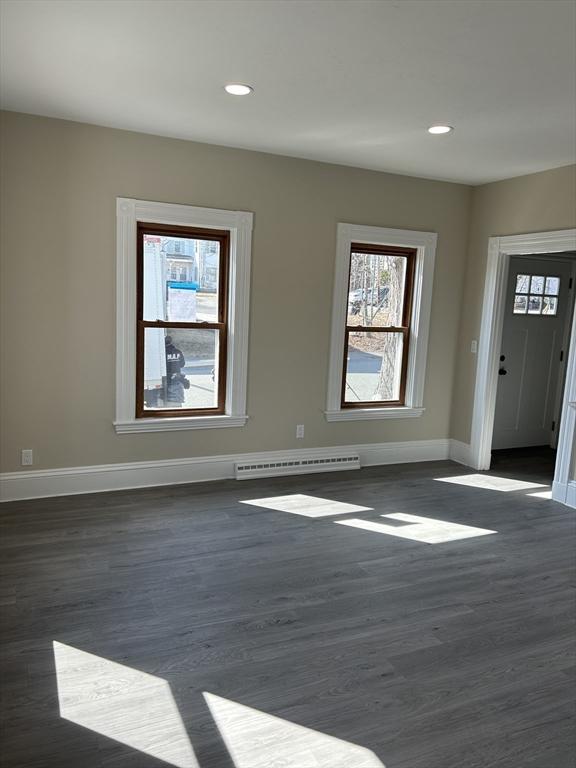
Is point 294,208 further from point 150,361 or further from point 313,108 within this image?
point 150,361

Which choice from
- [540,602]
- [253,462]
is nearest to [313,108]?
[253,462]

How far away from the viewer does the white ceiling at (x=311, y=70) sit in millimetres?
2279

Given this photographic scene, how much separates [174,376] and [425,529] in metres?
2.26

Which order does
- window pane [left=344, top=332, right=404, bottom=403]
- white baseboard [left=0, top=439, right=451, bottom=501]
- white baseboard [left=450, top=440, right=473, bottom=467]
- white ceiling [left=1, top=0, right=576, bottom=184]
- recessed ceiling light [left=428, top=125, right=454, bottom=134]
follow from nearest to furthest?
white ceiling [left=1, top=0, right=576, bottom=184] → recessed ceiling light [left=428, top=125, right=454, bottom=134] → white baseboard [left=0, top=439, right=451, bottom=501] → window pane [left=344, top=332, right=404, bottom=403] → white baseboard [left=450, top=440, right=473, bottom=467]

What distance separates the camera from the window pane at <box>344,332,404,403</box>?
5270mm

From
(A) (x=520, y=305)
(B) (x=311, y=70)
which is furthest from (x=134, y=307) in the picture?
(A) (x=520, y=305)

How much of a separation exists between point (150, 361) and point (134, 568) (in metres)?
1.76

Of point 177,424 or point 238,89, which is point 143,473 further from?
point 238,89

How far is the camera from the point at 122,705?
6.94ft

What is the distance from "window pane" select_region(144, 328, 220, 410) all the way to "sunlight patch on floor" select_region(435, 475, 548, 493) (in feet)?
7.40

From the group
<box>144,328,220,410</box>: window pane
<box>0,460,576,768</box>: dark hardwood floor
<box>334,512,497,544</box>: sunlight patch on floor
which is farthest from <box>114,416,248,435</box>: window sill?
<box>334,512,497,544</box>: sunlight patch on floor

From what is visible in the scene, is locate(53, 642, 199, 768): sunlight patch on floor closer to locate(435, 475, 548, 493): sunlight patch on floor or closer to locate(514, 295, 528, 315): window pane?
locate(435, 475, 548, 493): sunlight patch on floor

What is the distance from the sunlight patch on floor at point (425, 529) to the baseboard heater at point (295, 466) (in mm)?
1068

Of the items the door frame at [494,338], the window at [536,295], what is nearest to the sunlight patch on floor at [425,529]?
the door frame at [494,338]
